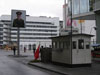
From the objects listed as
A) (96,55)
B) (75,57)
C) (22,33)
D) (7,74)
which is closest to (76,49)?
(75,57)

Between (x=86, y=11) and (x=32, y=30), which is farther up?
(x=32, y=30)

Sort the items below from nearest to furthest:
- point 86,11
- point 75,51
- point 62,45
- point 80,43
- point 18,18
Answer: point 75,51 < point 80,43 < point 62,45 < point 86,11 < point 18,18

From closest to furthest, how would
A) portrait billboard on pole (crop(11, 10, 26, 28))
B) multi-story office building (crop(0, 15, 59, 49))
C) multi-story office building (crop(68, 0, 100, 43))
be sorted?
multi-story office building (crop(68, 0, 100, 43))
portrait billboard on pole (crop(11, 10, 26, 28))
multi-story office building (crop(0, 15, 59, 49))

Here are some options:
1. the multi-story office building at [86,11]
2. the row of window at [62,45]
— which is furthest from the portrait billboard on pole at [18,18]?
the row of window at [62,45]

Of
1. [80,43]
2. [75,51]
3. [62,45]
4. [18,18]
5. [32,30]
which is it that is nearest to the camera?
[75,51]

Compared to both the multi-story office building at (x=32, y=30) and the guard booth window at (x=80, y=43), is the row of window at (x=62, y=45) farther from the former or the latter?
the multi-story office building at (x=32, y=30)

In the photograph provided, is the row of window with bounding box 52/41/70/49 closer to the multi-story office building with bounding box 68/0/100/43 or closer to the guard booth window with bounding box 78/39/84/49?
the guard booth window with bounding box 78/39/84/49

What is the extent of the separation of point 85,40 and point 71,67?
2653 millimetres

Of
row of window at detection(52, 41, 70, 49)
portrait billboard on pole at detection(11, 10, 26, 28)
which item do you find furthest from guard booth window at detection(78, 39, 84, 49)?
portrait billboard on pole at detection(11, 10, 26, 28)

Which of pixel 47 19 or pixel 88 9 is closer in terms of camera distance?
pixel 88 9

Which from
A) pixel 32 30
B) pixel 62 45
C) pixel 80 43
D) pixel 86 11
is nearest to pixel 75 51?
pixel 80 43

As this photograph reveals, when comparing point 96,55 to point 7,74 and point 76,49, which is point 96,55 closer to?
point 76,49

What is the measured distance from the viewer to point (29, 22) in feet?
549

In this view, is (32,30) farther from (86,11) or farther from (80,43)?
(80,43)
